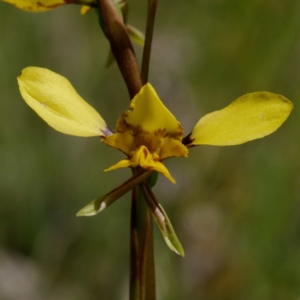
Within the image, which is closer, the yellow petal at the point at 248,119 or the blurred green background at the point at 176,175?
the yellow petal at the point at 248,119

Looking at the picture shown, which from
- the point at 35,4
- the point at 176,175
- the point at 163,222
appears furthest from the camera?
the point at 176,175

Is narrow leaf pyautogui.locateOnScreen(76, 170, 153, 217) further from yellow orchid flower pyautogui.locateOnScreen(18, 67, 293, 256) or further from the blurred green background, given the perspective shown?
the blurred green background

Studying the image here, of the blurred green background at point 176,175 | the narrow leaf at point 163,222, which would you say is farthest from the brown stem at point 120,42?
the blurred green background at point 176,175

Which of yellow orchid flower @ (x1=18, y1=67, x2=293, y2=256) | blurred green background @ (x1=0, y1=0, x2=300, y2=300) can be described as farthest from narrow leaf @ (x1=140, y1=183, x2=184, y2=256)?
blurred green background @ (x1=0, y1=0, x2=300, y2=300)

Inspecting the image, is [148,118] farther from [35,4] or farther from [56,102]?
[35,4]

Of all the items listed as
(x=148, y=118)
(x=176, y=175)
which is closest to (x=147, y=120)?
(x=148, y=118)

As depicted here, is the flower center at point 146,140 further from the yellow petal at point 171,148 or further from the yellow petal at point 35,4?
the yellow petal at point 35,4
